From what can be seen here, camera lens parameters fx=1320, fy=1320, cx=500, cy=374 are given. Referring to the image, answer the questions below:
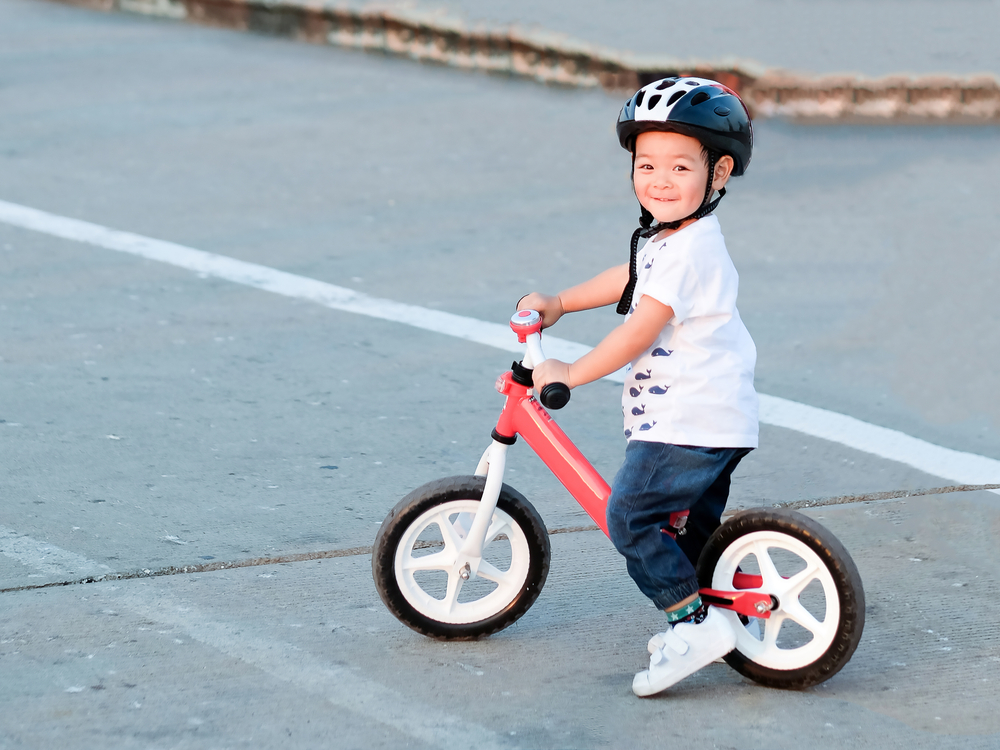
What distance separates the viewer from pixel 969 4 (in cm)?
1216

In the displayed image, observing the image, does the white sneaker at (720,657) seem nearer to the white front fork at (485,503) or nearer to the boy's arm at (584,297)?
the white front fork at (485,503)

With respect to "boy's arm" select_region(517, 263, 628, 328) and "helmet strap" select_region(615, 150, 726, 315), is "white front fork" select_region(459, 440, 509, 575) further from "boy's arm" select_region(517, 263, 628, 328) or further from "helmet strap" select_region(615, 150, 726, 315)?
"helmet strap" select_region(615, 150, 726, 315)

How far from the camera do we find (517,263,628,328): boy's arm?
11.0 feet

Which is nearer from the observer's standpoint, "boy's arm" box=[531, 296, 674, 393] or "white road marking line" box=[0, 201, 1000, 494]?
"boy's arm" box=[531, 296, 674, 393]

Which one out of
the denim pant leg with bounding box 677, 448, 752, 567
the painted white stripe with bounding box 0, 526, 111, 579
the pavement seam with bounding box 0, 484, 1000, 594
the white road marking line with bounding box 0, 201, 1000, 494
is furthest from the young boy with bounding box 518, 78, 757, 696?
the white road marking line with bounding box 0, 201, 1000, 494

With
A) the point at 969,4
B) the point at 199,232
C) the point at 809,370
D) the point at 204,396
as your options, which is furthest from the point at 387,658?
the point at 969,4

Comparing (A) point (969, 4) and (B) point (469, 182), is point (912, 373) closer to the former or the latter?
(B) point (469, 182)

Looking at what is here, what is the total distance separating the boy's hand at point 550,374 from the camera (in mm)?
3131

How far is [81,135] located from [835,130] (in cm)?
511

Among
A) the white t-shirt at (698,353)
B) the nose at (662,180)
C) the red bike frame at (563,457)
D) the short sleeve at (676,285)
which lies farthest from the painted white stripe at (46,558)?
the nose at (662,180)

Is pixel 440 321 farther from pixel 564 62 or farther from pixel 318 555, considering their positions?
pixel 564 62

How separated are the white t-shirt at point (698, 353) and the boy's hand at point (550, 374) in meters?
0.22

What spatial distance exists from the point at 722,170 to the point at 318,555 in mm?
1717

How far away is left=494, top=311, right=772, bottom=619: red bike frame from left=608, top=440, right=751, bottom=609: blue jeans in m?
0.08
